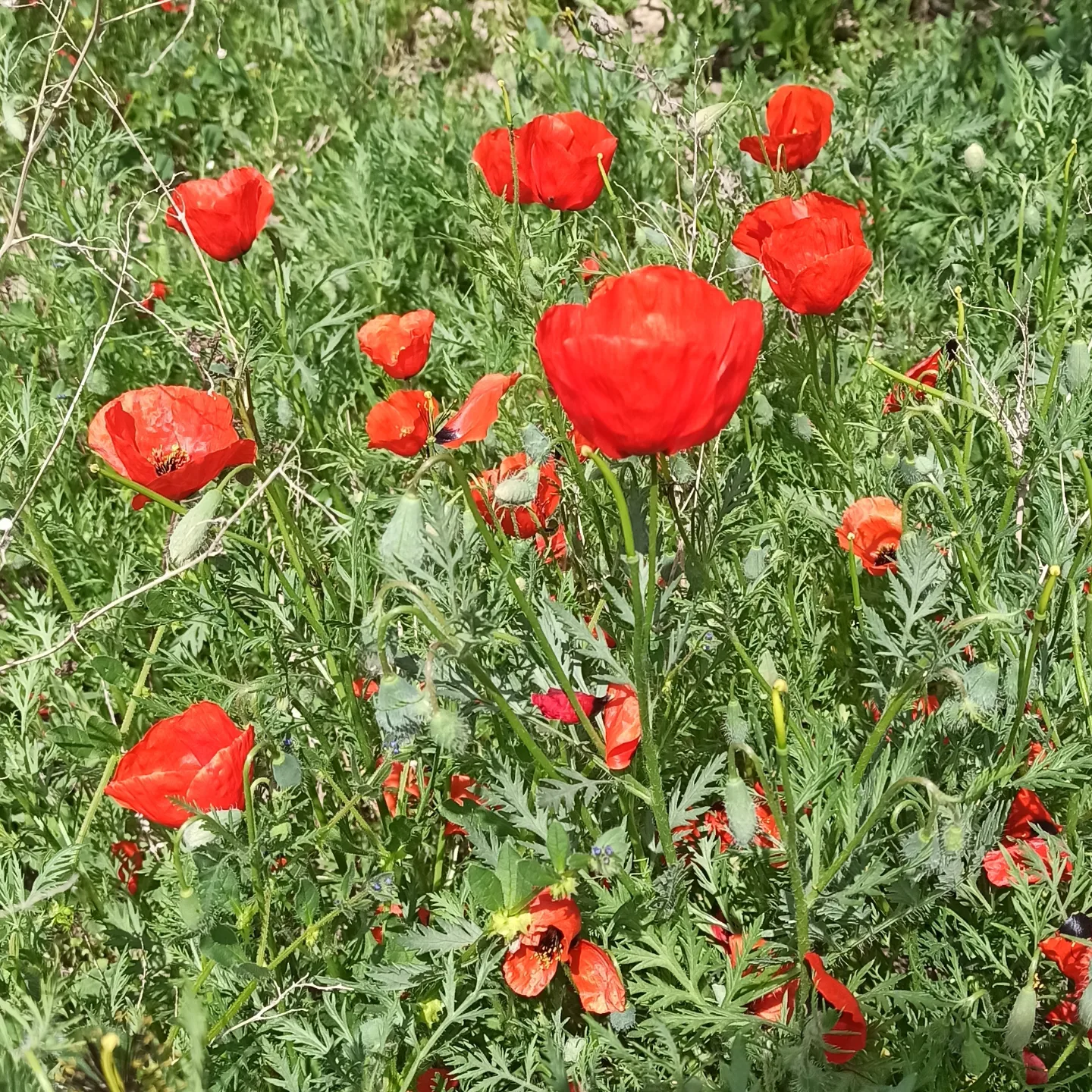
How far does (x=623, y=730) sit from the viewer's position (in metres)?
1.45

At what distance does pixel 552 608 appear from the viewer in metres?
1.47

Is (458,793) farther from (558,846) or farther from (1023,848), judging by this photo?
(1023,848)

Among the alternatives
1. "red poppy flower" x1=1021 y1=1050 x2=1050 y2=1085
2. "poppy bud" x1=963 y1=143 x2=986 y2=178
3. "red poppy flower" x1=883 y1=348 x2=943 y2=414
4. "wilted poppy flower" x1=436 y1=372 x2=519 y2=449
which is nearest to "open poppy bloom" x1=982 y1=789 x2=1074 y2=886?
"red poppy flower" x1=1021 y1=1050 x2=1050 y2=1085

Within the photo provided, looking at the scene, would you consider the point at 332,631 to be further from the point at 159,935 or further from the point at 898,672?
the point at 898,672

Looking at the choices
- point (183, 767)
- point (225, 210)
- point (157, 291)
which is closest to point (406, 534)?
point (183, 767)

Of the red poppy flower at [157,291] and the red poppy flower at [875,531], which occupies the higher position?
the red poppy flower at [875,531]

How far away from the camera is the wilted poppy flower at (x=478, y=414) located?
64.5 inches

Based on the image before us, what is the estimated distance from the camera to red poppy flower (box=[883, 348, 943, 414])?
2.08m

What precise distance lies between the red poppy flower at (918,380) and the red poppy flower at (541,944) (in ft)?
3.67

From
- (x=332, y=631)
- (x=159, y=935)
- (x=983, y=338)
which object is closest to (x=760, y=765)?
(x=332, y=631)

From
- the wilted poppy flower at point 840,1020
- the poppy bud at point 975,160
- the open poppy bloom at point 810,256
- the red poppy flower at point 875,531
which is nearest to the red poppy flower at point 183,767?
the wilted poppy flower at point 840,1020

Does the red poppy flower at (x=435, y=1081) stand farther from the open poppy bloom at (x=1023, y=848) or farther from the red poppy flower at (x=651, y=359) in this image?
the red poppy flower at (x=651, y=359)

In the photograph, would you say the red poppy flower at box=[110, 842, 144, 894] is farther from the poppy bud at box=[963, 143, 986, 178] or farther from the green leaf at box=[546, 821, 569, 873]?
the poppy bud at box=[963, 143, 986, 178]

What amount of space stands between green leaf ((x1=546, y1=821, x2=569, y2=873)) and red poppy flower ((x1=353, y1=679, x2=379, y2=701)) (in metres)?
0.42
